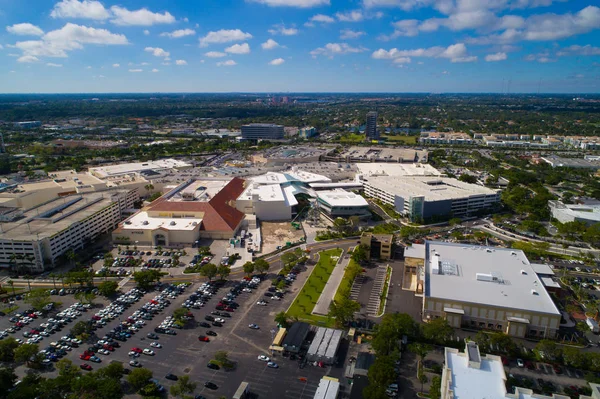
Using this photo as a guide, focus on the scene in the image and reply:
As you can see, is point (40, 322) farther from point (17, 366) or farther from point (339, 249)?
point (339, 249)

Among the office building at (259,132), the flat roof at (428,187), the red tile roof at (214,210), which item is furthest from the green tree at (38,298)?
the office building at (259,132)

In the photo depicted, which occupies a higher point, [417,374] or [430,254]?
[430,254]

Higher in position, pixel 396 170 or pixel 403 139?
pixel 403 139

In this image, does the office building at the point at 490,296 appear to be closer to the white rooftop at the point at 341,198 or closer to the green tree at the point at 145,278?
the white rooftop at the point at 341,198

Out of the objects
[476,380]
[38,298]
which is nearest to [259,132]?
[38,298]

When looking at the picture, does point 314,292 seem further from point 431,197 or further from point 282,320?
point 431,197

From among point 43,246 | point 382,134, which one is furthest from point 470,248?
point 382,134
